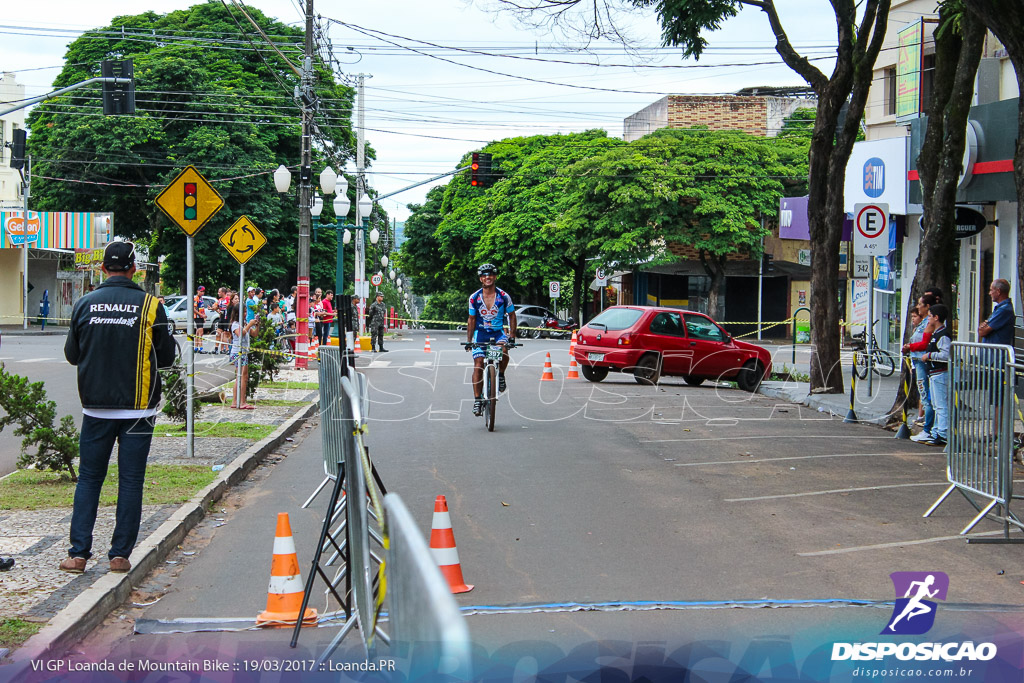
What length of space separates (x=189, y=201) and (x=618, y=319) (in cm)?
1107

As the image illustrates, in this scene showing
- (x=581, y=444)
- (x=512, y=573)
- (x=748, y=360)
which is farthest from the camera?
(x=748, y=360)

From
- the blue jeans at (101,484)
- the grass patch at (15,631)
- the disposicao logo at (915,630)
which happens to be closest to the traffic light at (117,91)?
the blue jeans at (101,484)

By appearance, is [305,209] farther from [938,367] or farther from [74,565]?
[74,565]

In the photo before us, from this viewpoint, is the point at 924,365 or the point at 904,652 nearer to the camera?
the point at 904,652

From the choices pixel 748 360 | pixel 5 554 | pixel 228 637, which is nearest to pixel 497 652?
pixel 228 637

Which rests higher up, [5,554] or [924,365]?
[924,365]

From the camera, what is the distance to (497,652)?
5.06 meters

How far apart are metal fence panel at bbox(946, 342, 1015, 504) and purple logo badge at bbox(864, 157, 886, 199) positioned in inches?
597

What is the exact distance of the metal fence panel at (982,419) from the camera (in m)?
7.50

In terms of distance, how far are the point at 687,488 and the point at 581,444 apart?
9.63 ft

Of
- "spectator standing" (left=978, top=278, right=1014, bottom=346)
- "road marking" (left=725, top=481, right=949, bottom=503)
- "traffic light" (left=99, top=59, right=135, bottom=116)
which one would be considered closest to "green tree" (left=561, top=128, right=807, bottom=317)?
"traffic light" (left=99, top=59, right=135, bottom=116)

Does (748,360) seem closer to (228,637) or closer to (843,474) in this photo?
(843,474)

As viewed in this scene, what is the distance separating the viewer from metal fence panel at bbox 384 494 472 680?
1.94 m

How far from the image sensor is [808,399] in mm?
18500
